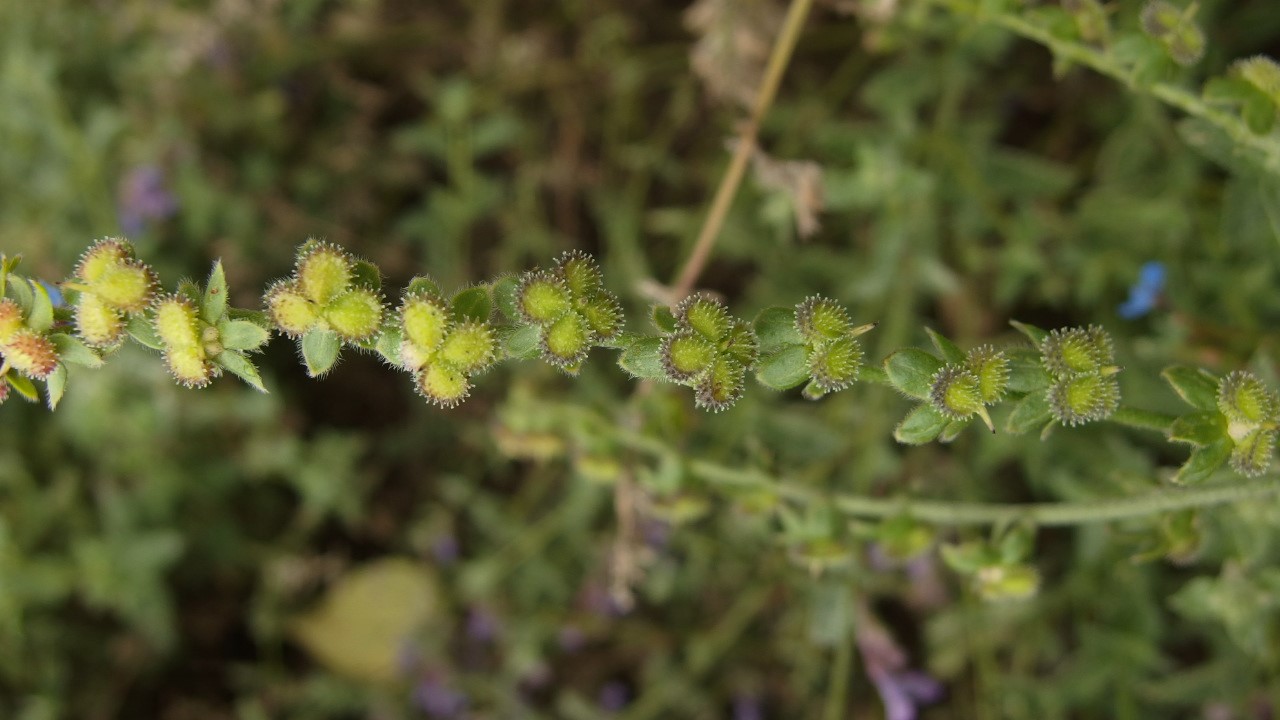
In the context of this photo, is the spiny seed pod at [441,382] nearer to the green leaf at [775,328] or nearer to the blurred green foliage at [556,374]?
the green leaf at [775,328]

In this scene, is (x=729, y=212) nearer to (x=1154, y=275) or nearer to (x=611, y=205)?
(x=611, y=205)

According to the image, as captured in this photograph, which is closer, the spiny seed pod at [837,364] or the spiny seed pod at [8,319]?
the spiny seed pod at [8,319]

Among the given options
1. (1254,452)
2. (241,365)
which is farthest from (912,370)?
(241,365)

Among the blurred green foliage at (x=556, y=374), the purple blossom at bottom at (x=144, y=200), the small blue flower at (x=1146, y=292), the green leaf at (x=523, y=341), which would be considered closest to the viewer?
the green leaf at (x=523, y=341)

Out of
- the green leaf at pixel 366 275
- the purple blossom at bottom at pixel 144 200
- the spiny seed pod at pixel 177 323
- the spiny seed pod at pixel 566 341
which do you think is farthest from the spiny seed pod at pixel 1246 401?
the purple blossom at bottom at pixel 144 200

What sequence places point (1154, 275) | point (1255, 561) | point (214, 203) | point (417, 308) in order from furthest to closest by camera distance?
point (214, 203) < point (1154, 275) < point (1255, 561) < point (417, 308)

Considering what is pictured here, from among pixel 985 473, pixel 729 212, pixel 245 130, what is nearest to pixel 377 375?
pixel 245 130
